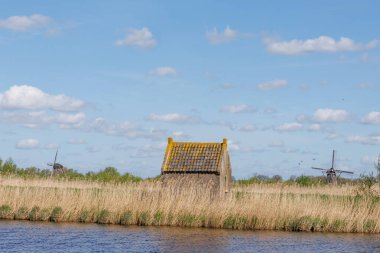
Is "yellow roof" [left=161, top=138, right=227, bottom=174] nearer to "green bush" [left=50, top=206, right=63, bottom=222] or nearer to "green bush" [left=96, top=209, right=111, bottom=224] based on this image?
"green bush" [left=96, top=209, right=111, bottom=224]

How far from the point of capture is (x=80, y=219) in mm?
23172

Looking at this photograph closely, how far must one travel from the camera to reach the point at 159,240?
18828mm

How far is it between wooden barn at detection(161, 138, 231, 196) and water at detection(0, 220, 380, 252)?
492 cm

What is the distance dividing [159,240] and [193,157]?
849 cm

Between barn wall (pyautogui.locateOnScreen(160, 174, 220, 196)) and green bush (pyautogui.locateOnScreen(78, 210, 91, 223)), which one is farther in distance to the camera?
barn wall (pyautogui.locateOnScreen(160, 174, 220, 196))

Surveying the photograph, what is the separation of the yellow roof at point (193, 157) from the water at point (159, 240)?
16.9ft

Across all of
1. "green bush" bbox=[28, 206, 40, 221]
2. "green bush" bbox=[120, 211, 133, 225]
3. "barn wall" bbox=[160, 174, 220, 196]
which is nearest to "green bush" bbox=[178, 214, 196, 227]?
"green bush" bbox=[120, 211, 133, 225]

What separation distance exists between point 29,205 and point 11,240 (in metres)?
5.84

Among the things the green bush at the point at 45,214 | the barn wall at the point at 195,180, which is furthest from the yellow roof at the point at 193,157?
the green bush at the point at 45,214

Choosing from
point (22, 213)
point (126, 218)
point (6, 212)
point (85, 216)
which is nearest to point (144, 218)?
point (126, 218)

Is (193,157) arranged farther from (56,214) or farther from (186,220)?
(56,214)

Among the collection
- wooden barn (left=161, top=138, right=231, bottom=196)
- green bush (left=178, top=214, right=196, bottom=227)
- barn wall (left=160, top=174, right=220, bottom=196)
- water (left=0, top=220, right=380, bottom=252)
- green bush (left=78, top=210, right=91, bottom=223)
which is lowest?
water (left=0, top=220, right=380, bottom=252)

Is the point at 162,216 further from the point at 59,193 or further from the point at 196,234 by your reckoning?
the point at 59,193

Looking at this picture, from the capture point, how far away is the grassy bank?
21730 mm
